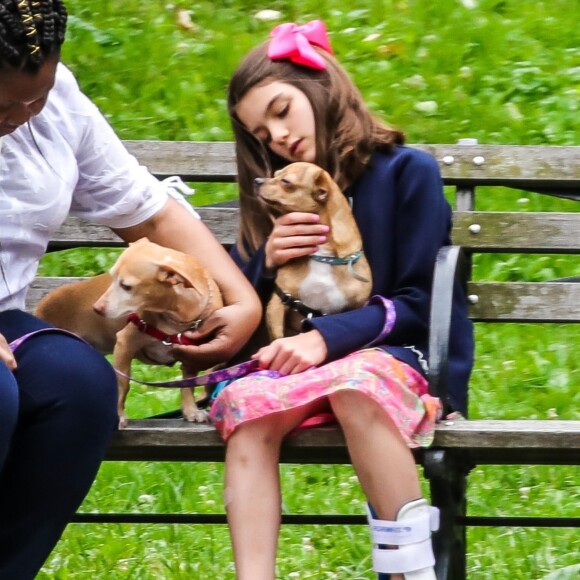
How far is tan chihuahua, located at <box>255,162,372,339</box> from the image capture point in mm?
3305

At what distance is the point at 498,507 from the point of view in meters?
4.18

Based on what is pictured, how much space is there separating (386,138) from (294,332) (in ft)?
1.80

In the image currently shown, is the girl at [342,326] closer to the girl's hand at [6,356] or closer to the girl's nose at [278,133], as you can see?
the girl's nose at [278,133]

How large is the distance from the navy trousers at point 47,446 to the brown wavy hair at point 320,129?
840mm

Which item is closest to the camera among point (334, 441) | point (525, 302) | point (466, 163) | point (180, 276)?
point (334, 441)

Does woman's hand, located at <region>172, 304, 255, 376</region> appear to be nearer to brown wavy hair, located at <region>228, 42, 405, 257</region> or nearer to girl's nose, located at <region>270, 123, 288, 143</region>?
brown wavy hair, located at <region>228, 42, 405, 257</region>

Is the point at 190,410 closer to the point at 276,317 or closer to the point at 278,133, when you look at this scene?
the point at 276,317

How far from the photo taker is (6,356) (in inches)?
109

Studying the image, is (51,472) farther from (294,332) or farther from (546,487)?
(546,487)

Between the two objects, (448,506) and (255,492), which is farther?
(448,506)

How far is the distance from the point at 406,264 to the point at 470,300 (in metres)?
0.47

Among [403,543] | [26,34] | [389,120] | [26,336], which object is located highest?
[26,34]

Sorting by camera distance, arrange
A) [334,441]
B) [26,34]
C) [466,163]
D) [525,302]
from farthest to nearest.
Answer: [466,163] < [525,302] < [334,441] < [26,34]

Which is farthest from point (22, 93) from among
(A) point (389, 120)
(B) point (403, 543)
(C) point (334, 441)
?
(A) point (389, 120)
